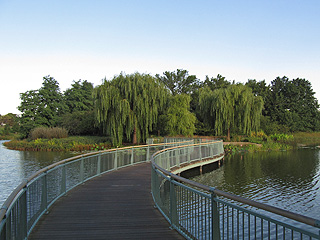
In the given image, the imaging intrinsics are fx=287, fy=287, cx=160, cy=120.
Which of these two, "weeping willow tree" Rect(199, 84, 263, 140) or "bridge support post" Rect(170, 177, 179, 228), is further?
"weeping willow tree" Rect(199, 84, 263, 140)

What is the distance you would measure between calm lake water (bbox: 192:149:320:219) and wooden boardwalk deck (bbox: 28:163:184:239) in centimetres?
634

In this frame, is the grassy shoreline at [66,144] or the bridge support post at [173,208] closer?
the bridge support post at [173,208]

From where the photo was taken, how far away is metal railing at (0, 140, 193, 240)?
149 inches

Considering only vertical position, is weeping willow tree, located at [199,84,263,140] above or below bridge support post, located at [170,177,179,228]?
above

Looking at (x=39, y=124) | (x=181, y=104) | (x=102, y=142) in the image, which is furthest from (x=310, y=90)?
(x=39, y=124)

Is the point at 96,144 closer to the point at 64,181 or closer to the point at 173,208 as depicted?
the point at 64,181

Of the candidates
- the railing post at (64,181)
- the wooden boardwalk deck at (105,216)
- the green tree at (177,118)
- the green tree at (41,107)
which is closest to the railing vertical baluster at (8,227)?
the wooden boardwalk deck at (105,216)

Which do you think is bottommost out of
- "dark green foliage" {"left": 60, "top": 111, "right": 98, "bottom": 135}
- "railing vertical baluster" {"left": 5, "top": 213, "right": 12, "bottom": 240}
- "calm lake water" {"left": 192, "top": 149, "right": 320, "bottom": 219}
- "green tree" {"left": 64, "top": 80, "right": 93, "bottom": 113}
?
"calm lake water" {"left": 192, "top": 149, "right": 320, "bottom": 219}

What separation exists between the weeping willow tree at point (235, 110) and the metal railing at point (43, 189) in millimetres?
25023

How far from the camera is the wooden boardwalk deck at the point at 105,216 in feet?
16.7

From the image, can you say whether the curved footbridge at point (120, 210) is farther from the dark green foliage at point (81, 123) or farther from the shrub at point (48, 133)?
the dark green foliage at point (81, 123)

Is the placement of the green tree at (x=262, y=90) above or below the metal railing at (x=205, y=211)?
above

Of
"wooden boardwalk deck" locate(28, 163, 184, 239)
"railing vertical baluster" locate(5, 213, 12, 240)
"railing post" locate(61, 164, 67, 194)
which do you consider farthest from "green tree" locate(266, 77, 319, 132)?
"railing vertical baluster" locate(5, 213, 12, 240)

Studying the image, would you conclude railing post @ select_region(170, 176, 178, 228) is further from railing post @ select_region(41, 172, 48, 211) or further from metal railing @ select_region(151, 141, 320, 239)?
railing post @ select_region(41, 172, 48, 211)
